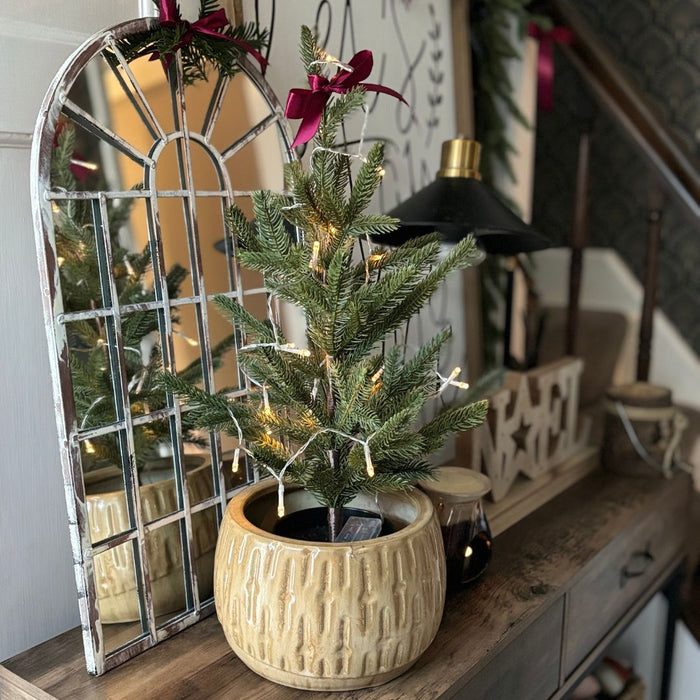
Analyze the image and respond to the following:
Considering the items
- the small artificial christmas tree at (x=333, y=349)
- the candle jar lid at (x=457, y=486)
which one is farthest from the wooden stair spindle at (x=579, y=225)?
the small artificial christmas tree at (x=333, y=349)

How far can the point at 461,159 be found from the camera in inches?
40.3

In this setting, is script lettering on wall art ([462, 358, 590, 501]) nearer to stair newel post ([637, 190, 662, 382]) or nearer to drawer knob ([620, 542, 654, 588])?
drawer knob ([620, 542, 654, 588])

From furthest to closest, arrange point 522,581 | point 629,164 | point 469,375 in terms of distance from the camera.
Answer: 1. point 629,164
2. point 469,375
3. point 522,581

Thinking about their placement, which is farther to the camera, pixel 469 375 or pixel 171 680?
pixel 469 375

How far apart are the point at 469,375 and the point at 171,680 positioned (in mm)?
918

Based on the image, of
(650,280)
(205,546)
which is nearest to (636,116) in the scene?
(650,280)

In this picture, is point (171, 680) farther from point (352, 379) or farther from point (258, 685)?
point (352, 379)

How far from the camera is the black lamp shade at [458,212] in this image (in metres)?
0.97

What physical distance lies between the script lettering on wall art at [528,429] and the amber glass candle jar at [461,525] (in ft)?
0.66

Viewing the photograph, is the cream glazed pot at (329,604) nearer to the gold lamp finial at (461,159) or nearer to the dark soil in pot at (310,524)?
the dark soil in pot at (310,524)

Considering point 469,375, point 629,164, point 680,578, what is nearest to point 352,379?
point 469,375

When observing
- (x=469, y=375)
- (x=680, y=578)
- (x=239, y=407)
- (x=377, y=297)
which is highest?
(x=377, y=297)

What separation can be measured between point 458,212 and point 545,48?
0.83 meters

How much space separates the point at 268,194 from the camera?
706 mm
